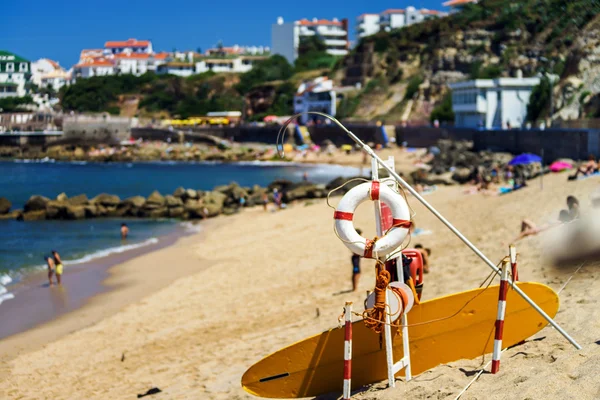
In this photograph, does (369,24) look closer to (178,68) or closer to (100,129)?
(178,68)

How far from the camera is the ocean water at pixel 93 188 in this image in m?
22.2

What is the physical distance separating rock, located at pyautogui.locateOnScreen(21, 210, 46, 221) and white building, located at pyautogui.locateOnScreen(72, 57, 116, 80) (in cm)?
8356

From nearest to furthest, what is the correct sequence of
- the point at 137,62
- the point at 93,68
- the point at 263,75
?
1. the point at 263,75
2. the point at 93,68
3. the point at 137,62

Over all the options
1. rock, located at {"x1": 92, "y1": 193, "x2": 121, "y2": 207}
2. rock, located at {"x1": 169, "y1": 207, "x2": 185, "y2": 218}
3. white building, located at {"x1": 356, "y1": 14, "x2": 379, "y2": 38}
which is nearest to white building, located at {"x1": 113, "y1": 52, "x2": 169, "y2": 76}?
white building, located at {"x1": 356, "y1": 14, "x2": 379, "y2": 38}

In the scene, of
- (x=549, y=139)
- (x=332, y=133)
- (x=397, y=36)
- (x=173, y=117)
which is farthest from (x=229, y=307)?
(x=173, y=117)

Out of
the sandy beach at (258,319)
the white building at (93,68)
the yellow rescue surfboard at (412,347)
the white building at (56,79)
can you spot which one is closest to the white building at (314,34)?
the white building at (93,68)

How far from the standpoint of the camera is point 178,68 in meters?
122

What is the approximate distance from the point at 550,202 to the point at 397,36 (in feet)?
236

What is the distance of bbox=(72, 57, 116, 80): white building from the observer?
113562mm

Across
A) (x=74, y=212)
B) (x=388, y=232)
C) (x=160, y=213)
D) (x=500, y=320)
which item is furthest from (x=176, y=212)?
(x=500, y=320)

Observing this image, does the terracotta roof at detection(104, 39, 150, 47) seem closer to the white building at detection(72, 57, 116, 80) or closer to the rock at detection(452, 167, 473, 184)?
the white building at detection(72, 57, 116, 80)

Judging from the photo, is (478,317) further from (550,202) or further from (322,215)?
(322,215)

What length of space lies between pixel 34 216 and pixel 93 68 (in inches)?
3538

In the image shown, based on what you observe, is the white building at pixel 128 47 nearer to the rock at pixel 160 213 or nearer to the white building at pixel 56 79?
the white building at pixel 56 79
